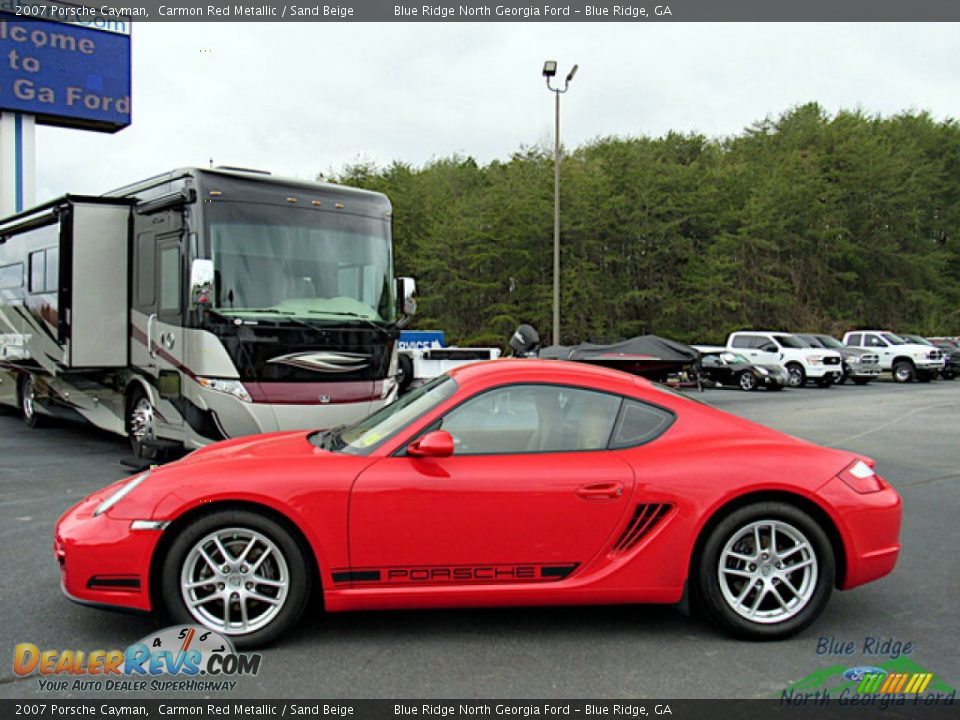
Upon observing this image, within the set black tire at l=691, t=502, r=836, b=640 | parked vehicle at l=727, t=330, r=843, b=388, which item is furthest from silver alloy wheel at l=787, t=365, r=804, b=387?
black tire at l=691, t=502, r=836, b=640

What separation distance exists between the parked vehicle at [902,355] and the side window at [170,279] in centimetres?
2984

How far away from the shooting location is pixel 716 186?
166ft

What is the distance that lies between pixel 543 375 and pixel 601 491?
0.70 meters

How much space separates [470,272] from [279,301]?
141 feet

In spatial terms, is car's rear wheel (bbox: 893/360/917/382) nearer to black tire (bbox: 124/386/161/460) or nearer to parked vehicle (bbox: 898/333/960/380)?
parked vehicle (bbox: 898/333/960/380)

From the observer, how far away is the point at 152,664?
3857mm

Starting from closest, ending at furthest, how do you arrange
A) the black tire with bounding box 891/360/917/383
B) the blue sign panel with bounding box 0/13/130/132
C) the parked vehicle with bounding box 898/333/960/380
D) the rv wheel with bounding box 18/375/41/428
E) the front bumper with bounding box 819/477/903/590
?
the front bumper with bounding box 819/477/903/590 < the rv wheel with bounding box 18/375/41/428 < the blue sign panel with bounding box 0/13/130/132 < the black tire with bounding box 891/360/917/383 < the parked vehicle with bounding box 898/333/960/380

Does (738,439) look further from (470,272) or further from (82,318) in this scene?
(470,272)

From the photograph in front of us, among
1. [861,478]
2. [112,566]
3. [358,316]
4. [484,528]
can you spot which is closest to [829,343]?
[358,316]

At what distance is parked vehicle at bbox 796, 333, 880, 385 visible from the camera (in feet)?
101

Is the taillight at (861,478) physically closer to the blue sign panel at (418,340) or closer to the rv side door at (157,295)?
the rv side door at (157,295)

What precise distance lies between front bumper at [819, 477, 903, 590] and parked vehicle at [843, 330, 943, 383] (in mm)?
31144

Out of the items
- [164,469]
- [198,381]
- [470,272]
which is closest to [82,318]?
[198,381]

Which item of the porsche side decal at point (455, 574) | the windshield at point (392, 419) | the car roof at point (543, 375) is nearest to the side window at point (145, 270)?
the windshield at point (392, 419)
